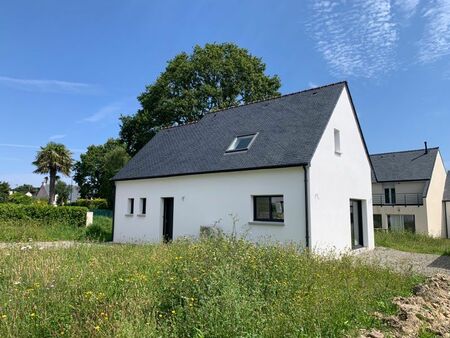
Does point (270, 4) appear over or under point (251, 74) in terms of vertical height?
under

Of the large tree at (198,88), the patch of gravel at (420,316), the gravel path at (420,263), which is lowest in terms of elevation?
the gravel path at (420,263)

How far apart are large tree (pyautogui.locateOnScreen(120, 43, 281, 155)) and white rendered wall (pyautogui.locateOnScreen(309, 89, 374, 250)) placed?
17.3 m

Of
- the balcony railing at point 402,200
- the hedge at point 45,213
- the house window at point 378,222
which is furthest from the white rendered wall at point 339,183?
the house window at point 378,222

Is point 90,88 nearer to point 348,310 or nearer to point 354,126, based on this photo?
A: point 354,126

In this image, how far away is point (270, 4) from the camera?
496 inches

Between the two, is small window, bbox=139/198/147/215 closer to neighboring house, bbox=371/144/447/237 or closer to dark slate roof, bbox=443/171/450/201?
neighboring house, bbox=371/144/447/237

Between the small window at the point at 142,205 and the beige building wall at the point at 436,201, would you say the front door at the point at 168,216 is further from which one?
the beige building wall at the point at 436,201

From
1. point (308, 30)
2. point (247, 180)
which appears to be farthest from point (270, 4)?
point (247, 180)

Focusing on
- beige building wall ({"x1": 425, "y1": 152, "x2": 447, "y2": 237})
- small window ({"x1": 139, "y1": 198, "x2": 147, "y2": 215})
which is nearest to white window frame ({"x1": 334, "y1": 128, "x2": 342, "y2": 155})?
small window ({"x1": 139, "y1": 198, "x2": 147, "y2": 215})

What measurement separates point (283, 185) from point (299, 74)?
7.70 m

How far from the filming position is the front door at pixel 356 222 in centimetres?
1620

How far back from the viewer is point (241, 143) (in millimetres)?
15359

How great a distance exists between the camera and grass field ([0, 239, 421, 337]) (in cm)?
404

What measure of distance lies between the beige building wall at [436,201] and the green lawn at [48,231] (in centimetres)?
2823
